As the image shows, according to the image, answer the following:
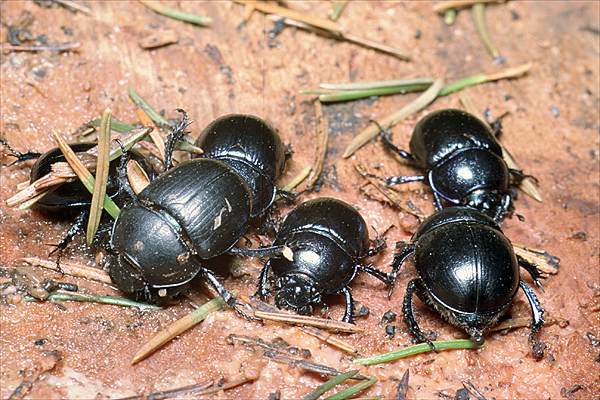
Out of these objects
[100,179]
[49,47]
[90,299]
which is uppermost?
[49,47]

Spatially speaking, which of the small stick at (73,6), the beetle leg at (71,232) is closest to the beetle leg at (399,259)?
the beetle leg at (71,232)

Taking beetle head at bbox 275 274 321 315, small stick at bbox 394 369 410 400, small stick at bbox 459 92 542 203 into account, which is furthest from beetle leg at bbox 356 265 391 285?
small stick at bbox 459 92 542 203

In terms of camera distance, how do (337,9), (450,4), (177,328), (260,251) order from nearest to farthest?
1. (177,328)
2. (260,251)
3. (337,9)
4. (450,4)

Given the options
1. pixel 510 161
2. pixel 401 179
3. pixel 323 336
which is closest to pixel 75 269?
pixel 323 336

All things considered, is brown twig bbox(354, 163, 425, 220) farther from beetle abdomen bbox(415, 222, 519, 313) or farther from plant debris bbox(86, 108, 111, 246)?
plant debris bbox(86, 108, 111, 246)

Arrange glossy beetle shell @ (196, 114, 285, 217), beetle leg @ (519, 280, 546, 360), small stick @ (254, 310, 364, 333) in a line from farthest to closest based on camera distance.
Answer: glossy beetle shell @ (196, 114, 285, 217) → beetle leg @ (519, 280, 546, 360) → small stick @ (254, 310, 364, 333)

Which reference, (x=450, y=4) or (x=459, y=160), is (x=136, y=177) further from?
(x=450, y=4)
